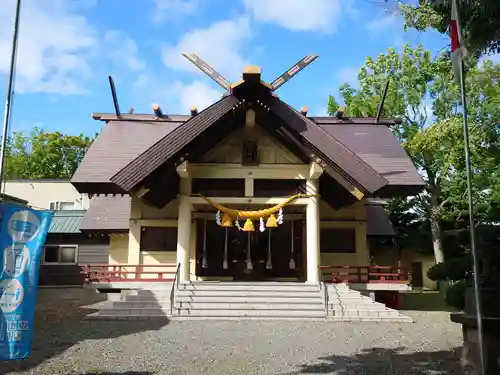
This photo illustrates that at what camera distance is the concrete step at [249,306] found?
12328 millimetres

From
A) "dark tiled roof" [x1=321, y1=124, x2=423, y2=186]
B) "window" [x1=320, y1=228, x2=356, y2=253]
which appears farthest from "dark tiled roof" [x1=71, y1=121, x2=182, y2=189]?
"window" [x1=320, y1=228, x2=356, y2=253]

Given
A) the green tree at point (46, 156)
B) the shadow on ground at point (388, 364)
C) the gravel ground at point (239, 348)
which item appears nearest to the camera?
the shadow on ground at point (388, 364)

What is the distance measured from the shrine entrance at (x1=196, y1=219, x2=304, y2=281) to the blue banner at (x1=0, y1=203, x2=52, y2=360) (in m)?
10.9

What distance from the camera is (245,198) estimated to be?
1526 centimetres

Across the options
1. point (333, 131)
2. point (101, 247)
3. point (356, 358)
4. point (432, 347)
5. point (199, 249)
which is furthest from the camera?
point (101, 247)

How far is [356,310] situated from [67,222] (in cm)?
1615

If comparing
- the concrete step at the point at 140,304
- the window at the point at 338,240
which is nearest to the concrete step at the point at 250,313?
the concrete step at the point at 140,304

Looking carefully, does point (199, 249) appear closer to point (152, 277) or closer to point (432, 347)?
point (152, 277)

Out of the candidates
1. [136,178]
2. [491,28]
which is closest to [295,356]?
[491,28]

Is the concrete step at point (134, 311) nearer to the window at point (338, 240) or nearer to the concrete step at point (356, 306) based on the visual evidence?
the concrete step at point (356, 306)

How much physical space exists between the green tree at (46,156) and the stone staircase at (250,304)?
99.7 feet

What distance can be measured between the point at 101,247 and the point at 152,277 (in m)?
7.88

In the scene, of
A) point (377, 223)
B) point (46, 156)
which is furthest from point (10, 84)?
point (46, 156)

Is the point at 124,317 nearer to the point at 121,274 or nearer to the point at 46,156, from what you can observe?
the point at 121,274
